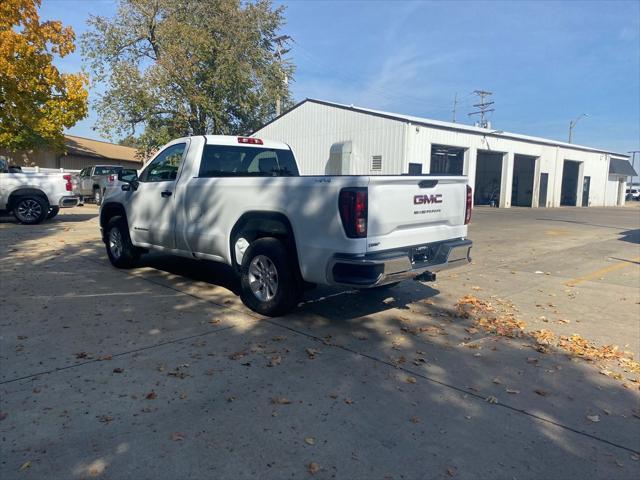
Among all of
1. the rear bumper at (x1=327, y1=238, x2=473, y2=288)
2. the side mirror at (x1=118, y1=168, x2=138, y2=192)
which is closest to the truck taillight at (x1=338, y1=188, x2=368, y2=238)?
the rear bumper at (x1=327, y1=238, x2=473, y2=288)

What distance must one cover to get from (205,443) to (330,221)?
7.74ft

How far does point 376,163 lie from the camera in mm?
25156

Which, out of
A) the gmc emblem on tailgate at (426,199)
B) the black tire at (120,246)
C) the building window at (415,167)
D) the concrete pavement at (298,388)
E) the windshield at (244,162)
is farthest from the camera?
the building window at (415,167)

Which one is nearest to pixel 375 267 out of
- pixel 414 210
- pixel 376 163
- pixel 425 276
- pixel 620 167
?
pixel 414 210

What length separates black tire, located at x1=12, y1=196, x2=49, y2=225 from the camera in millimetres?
14039

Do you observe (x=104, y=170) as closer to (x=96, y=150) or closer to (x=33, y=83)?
(x=33, y=83)

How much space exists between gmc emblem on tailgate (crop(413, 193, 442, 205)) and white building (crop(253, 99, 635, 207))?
16.4m

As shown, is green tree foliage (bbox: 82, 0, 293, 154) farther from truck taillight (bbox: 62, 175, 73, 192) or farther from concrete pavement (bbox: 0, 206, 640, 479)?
concrete pavement (bbox: 0, 206, 640, 479)

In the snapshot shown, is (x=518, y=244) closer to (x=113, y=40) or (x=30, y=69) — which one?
(x=30, y=69)

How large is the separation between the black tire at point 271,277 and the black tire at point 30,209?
11211 mm

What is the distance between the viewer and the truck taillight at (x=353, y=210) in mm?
4566

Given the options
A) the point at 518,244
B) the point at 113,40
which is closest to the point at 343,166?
the point at 518,244

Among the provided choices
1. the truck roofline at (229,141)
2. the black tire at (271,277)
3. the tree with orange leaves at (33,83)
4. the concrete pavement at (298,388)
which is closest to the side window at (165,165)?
the truck roofline at (229,141)

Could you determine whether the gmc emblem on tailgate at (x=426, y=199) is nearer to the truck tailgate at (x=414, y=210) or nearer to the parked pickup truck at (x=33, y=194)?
the truck tailgate at (x=414, y=210)
